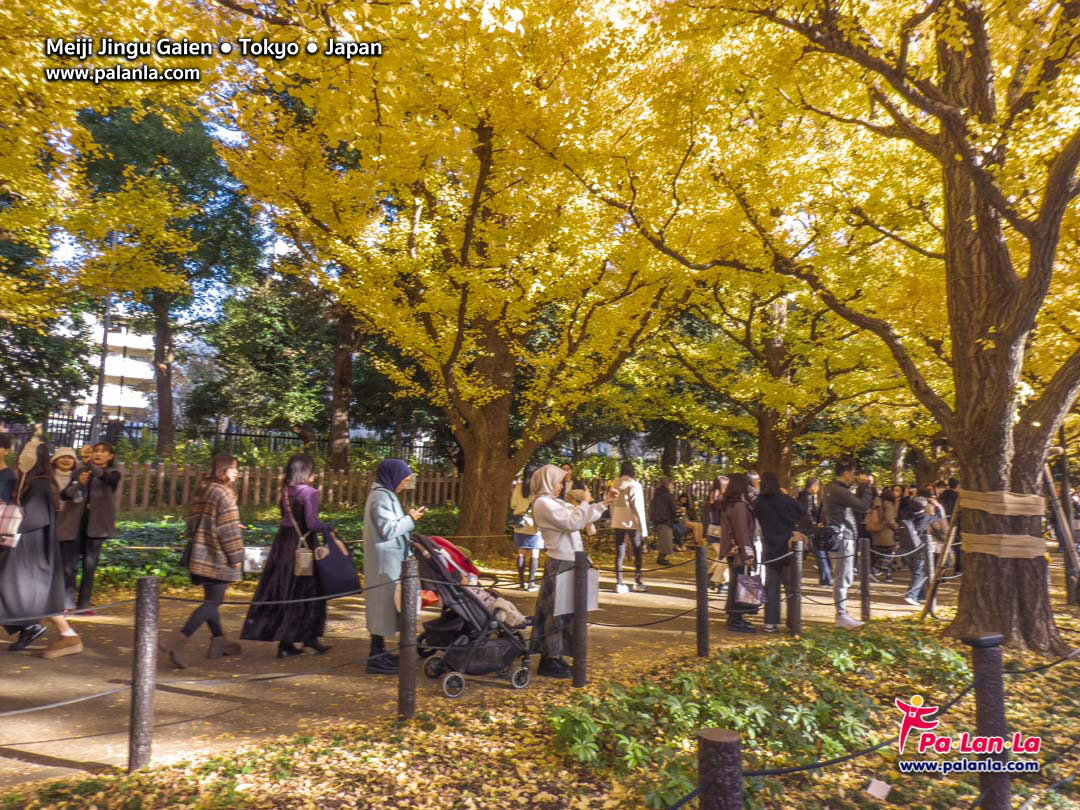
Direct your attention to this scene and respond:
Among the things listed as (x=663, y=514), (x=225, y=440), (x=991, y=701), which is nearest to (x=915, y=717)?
(x=991, y=701)

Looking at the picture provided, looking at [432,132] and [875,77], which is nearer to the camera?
[875,77]

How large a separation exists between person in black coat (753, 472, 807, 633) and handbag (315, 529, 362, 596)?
15.8 ft

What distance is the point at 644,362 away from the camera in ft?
61.7

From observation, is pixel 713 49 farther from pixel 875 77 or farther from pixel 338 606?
pixel 338 606

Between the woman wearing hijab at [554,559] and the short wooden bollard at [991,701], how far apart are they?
10.6 ft

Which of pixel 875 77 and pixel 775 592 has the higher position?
pixel 875 77

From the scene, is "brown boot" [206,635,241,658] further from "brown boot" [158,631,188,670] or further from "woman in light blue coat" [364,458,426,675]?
"woman in light blue coat" [364,458,426,675]

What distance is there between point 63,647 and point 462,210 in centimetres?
876

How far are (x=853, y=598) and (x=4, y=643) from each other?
11.1 meters

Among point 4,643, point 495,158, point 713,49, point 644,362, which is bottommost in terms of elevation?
point 4,643

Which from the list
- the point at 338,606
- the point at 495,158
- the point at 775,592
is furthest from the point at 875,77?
the point at 338,606

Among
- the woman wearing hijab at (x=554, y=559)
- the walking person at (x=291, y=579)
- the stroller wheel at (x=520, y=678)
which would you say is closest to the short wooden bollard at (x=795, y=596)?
the woman wearing hijab at (x=554, y=559)

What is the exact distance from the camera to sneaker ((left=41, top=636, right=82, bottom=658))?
671 cm

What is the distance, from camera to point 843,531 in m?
10.0
